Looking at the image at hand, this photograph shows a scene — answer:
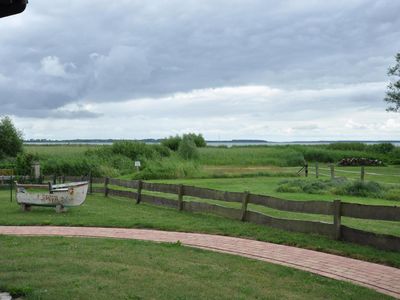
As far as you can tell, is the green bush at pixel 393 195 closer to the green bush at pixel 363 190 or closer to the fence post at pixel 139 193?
the green bush at pixel 363 190

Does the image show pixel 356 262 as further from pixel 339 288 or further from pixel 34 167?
pixel 34 167

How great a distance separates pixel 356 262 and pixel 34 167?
20.1 m

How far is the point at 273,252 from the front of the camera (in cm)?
800

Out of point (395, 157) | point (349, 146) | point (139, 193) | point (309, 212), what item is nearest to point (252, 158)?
point (395, 157)

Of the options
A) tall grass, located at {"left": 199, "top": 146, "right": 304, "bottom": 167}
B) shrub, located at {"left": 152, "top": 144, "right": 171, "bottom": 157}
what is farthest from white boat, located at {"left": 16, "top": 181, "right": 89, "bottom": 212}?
tall grass, located at {"left": 199, "top": 146, "right": 304, "bottom": 167}

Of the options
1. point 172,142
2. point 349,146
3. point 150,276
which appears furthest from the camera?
point 349,146

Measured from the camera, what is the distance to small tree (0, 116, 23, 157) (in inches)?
1441

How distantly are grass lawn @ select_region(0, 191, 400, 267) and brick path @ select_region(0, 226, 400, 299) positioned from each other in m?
0.36

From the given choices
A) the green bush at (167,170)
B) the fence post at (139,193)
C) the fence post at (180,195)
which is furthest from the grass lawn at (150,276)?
the green bush at (167,170)

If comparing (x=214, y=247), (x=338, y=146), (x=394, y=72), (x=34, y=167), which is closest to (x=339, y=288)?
(x=214, y=247)

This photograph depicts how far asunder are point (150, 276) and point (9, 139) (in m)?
33.5

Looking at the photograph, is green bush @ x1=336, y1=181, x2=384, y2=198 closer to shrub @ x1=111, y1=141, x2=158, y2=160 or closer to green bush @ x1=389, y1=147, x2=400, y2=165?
shrub @ x1=111, y1=141, x2=158, y2=160

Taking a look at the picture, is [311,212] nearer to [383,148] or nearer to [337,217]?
[337,217]

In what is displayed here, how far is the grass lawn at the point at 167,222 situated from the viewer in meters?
8.05
